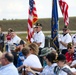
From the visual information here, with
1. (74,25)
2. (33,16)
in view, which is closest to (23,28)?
(74,25)

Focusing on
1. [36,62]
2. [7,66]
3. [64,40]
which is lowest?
[64,40]

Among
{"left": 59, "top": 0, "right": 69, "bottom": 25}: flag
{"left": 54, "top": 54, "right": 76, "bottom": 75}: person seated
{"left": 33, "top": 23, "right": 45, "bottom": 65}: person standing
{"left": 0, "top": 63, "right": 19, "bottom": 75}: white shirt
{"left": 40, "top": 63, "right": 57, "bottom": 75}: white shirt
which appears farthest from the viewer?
{"left": 59, "top": 0, "right": 69, "bottom": 25}: flag

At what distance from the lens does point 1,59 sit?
7.30 meters

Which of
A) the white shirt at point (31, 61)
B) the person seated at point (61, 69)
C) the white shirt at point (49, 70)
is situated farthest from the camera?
the white shirt at point (31, 61)

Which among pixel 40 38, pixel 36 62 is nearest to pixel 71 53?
pixel 36 62

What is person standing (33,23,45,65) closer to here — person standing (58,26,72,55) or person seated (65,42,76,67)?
person standing (58,26,72,55)

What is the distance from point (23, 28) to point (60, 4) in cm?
4609

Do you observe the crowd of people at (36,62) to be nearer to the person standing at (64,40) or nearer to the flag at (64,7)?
the person standing at (64,40)

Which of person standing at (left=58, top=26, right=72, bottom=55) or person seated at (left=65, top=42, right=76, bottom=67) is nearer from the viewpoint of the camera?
person seated at (left=65, top=42, right=76, bottom=67)

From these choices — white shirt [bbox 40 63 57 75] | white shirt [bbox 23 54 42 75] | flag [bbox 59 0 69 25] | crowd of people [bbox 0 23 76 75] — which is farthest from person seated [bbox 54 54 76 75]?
flag [bbox 59 0 69 25]

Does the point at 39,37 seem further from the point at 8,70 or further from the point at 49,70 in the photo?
the point at 8,70

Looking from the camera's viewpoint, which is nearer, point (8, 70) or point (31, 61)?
point (8, 70)

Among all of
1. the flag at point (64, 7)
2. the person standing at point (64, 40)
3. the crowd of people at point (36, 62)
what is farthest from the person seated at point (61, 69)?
the flag at point (64, 7)

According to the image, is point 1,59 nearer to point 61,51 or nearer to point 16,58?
point 16,58
